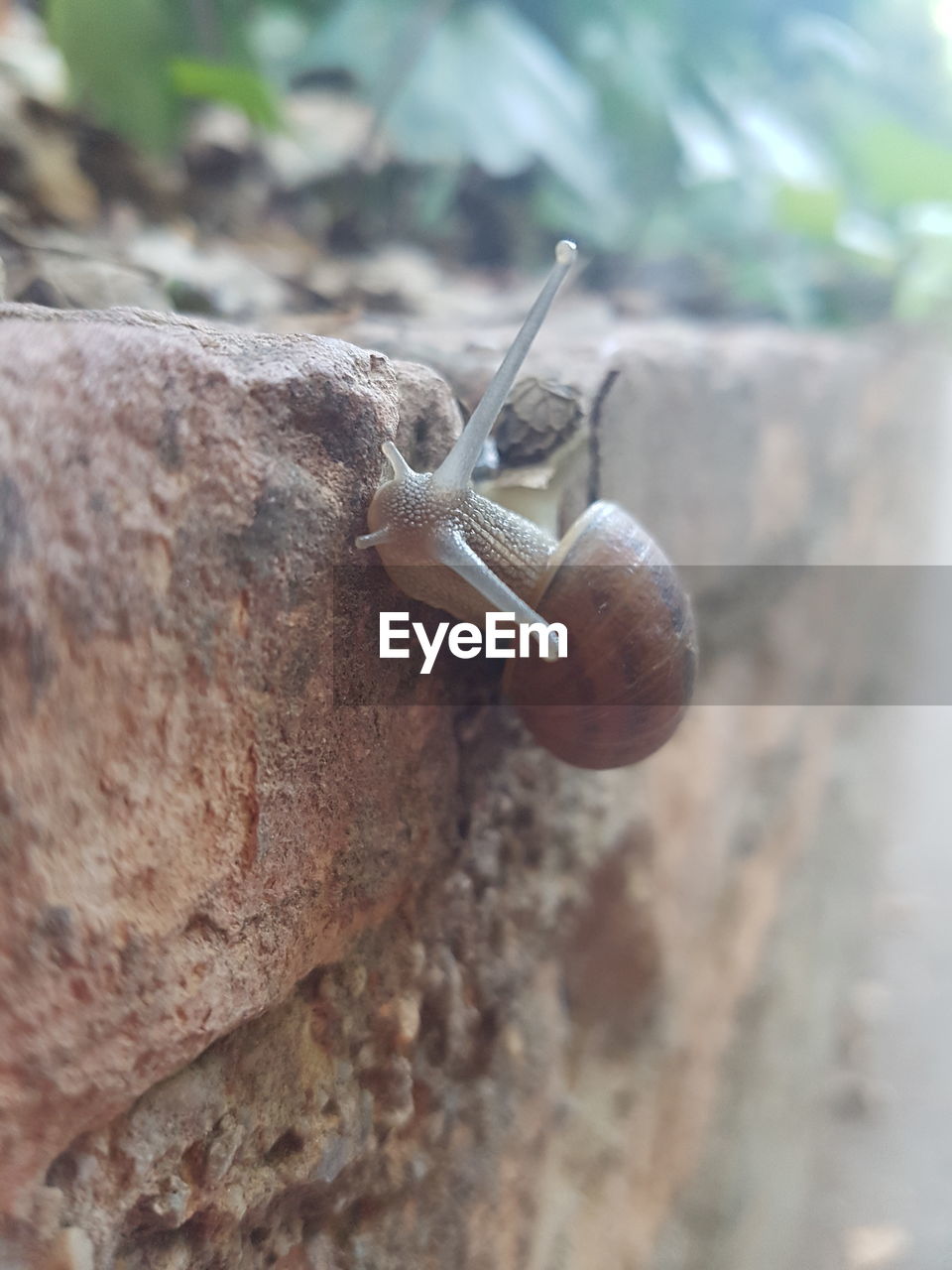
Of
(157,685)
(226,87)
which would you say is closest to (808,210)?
(226,87)

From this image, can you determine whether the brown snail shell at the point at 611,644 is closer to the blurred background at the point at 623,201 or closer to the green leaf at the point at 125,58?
the blurred background at the point at 623,201

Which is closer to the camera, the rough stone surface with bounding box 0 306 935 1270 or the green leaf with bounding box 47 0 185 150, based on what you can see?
the rough stone surface with bounding box 0 306 935 1270

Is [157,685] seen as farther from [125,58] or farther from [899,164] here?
[899,164]

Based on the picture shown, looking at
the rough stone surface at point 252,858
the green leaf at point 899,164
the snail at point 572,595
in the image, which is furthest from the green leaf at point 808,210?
the snail at point 572,595

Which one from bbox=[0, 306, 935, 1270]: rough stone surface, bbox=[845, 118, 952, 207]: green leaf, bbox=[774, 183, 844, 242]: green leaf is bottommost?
bbox=[0, 306, 935, 1270]: rough stone surface

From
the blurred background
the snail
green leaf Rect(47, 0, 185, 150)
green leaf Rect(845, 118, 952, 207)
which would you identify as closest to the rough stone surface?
the snail

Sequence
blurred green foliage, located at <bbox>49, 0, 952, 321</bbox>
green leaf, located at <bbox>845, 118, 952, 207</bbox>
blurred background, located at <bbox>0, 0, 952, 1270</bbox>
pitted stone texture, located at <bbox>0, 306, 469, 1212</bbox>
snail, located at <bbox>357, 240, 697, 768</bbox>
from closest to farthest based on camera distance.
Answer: pitted stone texture, located at <bbox>0, 306, 469, 1212</bbox> → snail, located at <bbox>357, 240, 697, 768</bbox> → blurred background, located at <bbox>0, 0, 952, 1270</bbox> → blurred green foliage, located at <bbox>49, 0, 952, 321</bbox> → green leaf, located at <bbox>845, 118, 952, 207</bbox>

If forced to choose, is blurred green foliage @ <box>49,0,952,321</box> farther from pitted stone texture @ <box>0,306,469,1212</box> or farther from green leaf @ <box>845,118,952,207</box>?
pitted stone texture @ <box>0,306,469,1212</box>
